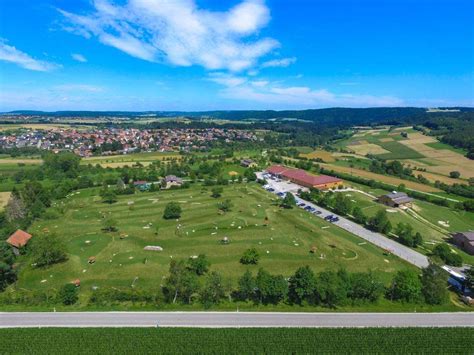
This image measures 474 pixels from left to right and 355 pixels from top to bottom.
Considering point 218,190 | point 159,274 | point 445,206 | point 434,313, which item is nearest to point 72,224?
point 159,274

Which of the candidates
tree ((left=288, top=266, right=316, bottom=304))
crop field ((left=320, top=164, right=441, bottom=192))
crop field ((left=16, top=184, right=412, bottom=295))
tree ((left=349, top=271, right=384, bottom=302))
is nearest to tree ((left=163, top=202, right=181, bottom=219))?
crop field ((left=16, top=184, right=412, bottom=295))

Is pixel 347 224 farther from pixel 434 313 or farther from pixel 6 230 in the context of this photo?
pixel 6 230

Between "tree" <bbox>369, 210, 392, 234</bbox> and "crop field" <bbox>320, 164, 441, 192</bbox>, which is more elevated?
"tree" <bbox>369, 210, 392, 234</bbox>

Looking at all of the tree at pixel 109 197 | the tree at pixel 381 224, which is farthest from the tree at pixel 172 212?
the tree at pixel 381 224

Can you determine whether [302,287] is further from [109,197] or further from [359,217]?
[109,197]

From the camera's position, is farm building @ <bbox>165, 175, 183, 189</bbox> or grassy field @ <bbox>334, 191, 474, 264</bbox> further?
farm building @ <bbox>165, 175, 183, 189</bbox>

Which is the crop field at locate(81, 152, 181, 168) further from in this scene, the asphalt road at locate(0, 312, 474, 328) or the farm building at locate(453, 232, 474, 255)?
the farm building at locate(453, 232, 474, 255)
